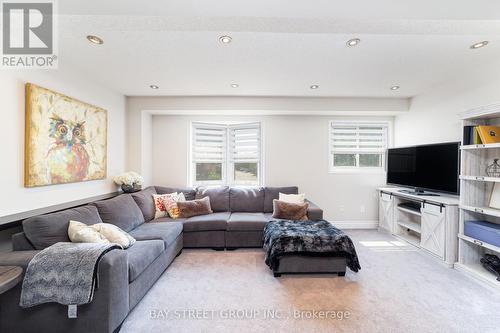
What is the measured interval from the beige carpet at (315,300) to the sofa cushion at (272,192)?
118cm

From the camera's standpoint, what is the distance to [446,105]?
3.17 m

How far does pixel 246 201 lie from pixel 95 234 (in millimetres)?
2362

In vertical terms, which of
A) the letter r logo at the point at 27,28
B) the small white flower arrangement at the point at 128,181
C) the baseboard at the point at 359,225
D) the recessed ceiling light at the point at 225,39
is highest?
the recessed ceiling light at the point at 225,39

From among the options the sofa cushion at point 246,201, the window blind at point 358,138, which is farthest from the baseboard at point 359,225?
the sofa cushion at point 246,201

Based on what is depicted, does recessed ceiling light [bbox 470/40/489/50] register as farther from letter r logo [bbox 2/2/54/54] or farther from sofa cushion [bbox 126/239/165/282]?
sofa cushion [bbox 126/239/165/282]

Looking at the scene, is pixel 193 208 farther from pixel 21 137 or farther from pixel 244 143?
pixel 21 137

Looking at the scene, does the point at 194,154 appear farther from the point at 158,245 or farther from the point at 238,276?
the point at 238,276

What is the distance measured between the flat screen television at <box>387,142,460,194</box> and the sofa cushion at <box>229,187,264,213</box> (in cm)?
254

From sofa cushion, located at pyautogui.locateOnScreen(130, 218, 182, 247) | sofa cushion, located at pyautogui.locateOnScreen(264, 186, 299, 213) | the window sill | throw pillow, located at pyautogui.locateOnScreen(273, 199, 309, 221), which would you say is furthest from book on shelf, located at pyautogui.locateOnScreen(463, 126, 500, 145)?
sofa cushion, located at pyautogui.locateOnScreen(130, 218, 182, 247)

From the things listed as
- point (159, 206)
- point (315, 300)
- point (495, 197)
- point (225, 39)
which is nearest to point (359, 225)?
point (495, 197)

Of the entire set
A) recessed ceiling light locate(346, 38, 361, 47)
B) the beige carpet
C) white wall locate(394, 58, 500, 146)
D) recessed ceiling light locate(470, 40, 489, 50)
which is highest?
recessed ceiling light locate(470, 40, 489, 50)

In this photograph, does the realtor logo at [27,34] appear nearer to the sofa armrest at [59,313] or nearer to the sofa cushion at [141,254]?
the sofa armrest at [59,313]

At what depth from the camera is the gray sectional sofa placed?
153 centimetres

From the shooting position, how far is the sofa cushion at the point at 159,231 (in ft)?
8.29
